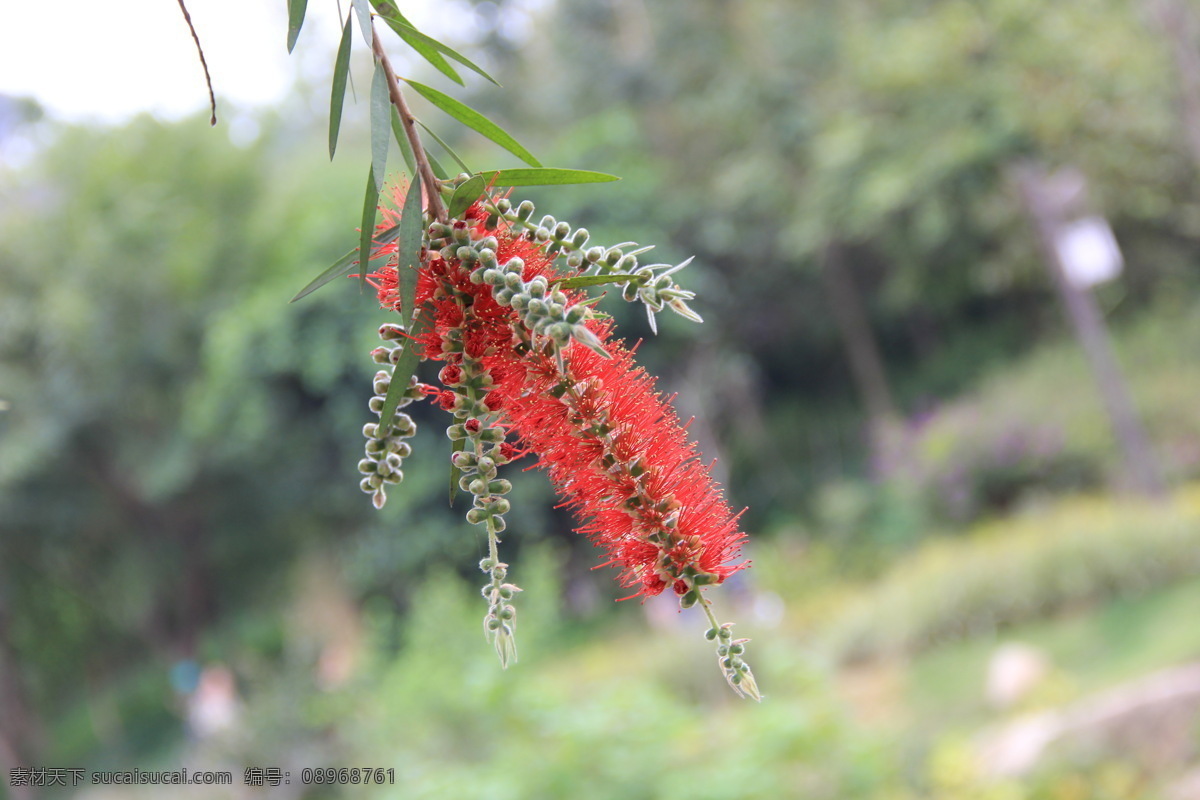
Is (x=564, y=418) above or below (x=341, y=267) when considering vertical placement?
below

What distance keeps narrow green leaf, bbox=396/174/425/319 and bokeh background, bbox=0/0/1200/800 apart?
345cm

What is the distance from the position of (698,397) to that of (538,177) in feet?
28.1

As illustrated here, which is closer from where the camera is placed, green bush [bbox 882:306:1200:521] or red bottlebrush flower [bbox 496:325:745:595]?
red bottlebrush flower [bbox 496:325:745:595]

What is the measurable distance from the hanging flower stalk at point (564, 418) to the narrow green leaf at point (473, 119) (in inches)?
1.8

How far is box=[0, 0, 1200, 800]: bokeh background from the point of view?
589 centimetres

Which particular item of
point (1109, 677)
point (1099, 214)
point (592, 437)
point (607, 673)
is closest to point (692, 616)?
point (607, 673)

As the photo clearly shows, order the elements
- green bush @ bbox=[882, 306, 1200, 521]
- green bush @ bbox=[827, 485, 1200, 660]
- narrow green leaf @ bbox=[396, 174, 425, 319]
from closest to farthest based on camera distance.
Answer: narrow green leaf @ bbox=[396, 174, 425, 319] → green bush @ bbox=[827, 485, 1200, 660] → green bush @ bbox=[882, 306, 1200, 521]

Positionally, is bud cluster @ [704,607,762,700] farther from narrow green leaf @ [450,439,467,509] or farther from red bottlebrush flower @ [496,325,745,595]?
narrow green leaf @ [450,439,467,509]

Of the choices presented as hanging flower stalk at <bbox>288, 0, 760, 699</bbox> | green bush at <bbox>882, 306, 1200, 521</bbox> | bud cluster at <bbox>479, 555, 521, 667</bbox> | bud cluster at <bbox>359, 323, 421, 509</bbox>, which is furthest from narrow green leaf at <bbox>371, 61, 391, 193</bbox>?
green bush at <bbox>882, 306, 1200, 521</bbox>

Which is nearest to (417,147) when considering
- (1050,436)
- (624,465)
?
(624,465)

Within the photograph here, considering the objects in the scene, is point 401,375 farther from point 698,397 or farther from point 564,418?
point 698,397

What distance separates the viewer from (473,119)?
69 centimetres

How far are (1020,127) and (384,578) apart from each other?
23.1 feet

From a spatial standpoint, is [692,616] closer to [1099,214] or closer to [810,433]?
[810,433]
